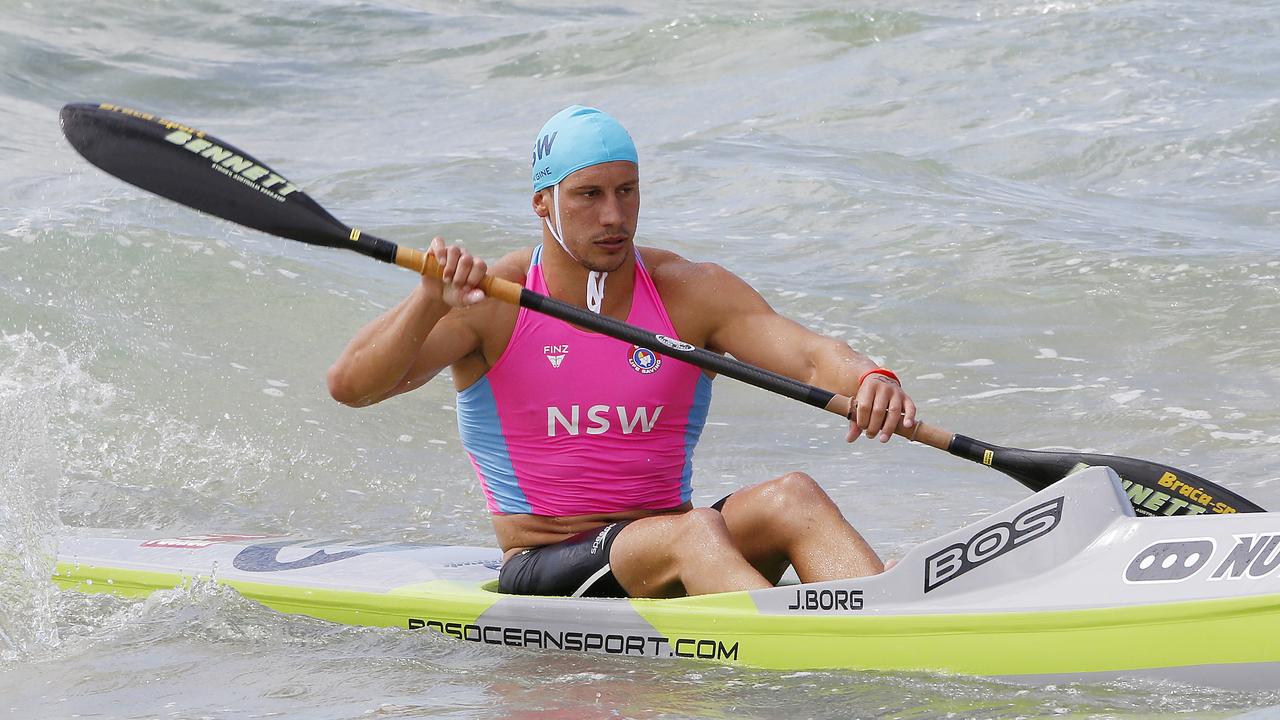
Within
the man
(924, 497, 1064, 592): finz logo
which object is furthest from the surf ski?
the man

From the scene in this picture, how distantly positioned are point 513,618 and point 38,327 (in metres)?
4.85

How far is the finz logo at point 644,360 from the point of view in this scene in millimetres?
4000

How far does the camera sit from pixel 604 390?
156 inches

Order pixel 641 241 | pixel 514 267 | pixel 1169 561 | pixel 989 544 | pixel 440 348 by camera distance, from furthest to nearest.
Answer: pixel 641 241, pixel 514 267, pixel 440 348, pixel 989 544, pixel 1169 561

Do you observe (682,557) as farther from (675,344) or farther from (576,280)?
(576,280)

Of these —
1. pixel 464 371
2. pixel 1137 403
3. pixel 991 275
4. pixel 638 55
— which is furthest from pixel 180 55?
pixel 464 371

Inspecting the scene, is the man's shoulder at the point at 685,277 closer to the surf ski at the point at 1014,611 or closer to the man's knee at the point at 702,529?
the man's knee at the point at 702,529

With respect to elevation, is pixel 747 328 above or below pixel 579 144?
below

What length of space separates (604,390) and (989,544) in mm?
1062

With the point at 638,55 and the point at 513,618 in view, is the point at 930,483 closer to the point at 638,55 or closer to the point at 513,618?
the point at 513,618

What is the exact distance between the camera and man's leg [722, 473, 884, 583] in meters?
3.70

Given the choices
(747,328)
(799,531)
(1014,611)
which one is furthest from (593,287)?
(1014,611)

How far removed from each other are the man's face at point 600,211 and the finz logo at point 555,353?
24 centimetres

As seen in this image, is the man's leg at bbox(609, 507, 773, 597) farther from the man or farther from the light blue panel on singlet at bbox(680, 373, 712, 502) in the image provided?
the light blue panel on singlet at bbox(680, 373, 712, 502)
